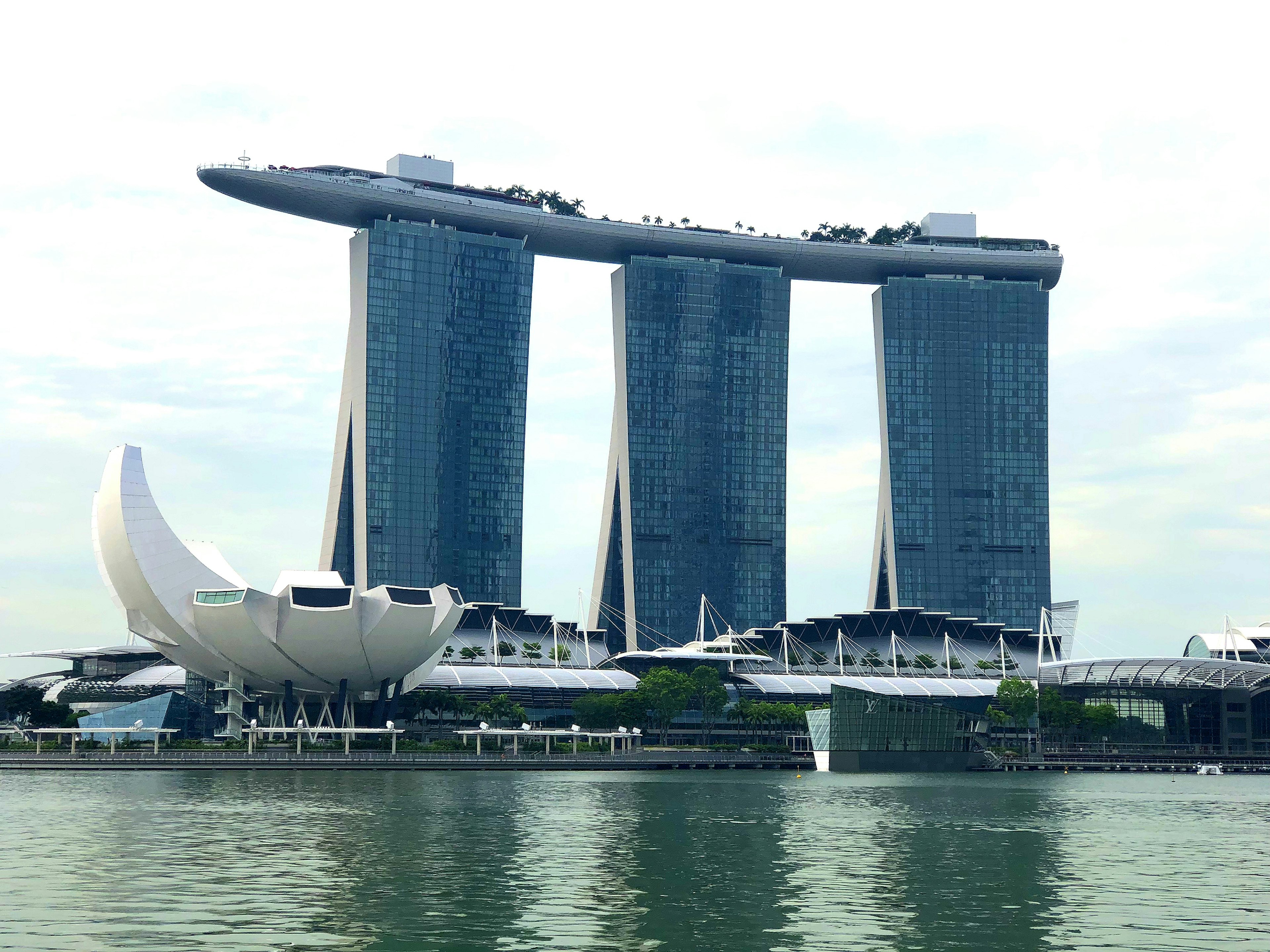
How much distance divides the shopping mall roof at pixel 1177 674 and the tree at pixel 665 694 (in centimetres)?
5398

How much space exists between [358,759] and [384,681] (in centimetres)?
2424

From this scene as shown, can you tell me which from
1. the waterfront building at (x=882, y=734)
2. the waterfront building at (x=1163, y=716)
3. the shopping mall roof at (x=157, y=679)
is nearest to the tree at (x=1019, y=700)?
the waterfront building at (x=1163, y=716)

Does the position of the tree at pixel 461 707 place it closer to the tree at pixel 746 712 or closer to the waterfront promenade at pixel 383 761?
the waterfront promenade at pixel 383 761

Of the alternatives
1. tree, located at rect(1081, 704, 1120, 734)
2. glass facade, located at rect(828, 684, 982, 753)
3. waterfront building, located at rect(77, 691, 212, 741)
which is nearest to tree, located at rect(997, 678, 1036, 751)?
tree, located at rect(1081, 704, 1120, 734)

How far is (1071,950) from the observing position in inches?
1300

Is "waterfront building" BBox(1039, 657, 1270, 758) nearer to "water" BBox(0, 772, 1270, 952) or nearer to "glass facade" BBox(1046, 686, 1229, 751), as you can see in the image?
"glass facade" BBox(1046, 686, 1229, 751)

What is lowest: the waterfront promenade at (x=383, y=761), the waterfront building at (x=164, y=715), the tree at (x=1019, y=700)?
the waterfront promenade at (x=383, y=761)

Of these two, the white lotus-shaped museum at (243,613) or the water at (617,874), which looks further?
the white lotus-shaped museum at (243,613)

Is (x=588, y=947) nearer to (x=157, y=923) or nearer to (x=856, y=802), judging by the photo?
(x=157, y=923)

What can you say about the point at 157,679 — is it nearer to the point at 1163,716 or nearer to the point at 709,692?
the point at 709,692

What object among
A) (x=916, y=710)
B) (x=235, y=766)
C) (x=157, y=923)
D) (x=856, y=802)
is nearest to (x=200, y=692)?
(x=235, y=766)

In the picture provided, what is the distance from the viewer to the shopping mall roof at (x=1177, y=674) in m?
188

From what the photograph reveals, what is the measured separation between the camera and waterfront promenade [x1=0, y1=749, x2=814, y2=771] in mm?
131875

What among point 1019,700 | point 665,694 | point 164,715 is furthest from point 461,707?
point 1019,700
